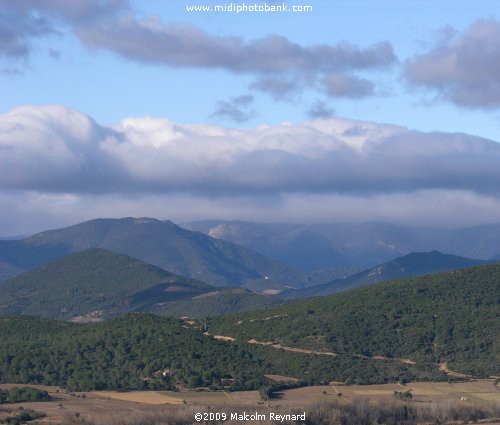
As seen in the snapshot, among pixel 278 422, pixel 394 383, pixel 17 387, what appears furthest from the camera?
pixel 394 383

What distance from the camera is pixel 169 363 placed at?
195 m

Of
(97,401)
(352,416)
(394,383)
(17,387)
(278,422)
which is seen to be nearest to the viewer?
(278,422)

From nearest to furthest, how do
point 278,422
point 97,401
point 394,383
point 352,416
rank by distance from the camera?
point 278,422
point 352,416
point 97,401
point 394,383

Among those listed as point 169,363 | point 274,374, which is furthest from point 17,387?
point 274,374

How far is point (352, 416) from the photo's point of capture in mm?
145250

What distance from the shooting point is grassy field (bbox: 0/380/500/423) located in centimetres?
14950

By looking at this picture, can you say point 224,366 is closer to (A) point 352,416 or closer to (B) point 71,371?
(B) point 71,371

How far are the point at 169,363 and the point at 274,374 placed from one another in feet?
67.9

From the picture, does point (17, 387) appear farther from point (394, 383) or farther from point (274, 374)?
point (394, 383)

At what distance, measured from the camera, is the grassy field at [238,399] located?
149500 mm

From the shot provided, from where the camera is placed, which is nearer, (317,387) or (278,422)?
(278,422)

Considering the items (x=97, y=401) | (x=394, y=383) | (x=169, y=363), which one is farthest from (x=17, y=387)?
(x=394, y=383)

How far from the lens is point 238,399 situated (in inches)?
6668

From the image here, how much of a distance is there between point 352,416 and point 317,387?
4016cm
